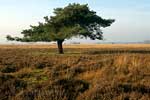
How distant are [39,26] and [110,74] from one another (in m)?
31.5

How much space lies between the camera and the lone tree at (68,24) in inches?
1651

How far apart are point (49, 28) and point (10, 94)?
34.3m

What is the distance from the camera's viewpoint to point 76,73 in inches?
663

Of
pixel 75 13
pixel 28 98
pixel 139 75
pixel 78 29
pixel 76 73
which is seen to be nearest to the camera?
pixel 28 98

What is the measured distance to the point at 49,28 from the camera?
145 ft

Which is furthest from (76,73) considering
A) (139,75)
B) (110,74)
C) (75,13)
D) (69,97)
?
(75,13)

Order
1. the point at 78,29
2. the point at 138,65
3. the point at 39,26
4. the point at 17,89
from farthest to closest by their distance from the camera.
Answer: the point at 39,26 < the point at 78,29 < the point at 138,65 < the point at 17,89

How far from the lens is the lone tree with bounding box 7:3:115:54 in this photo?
41938 millimetres

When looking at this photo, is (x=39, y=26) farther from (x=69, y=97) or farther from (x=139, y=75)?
(x=69, y=97)

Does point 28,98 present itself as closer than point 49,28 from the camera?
Yes

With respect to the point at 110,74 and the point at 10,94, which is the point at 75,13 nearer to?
the point at 110,74

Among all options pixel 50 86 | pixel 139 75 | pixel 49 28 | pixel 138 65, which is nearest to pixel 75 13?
pixel 49 28

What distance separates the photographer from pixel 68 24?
142 ft

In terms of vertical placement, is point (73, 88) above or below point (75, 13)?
below
